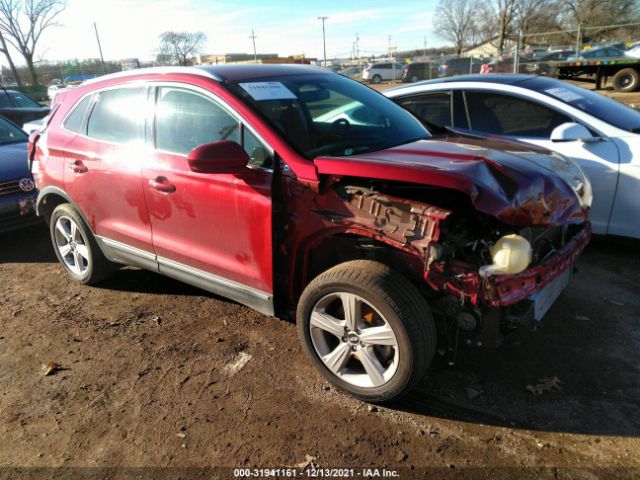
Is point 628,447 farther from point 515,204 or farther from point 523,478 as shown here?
point 515,204

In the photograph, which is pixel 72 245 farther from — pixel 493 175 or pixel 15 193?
pixel 493 175

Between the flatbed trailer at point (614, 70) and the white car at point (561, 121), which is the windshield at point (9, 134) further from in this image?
the flatbed trailer at point (614, 70)

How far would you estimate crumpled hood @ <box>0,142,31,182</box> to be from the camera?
18.9 ft

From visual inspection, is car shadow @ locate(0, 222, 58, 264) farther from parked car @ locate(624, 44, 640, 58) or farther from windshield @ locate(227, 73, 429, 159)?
parked car @ locate(624, 44, 640, 58)

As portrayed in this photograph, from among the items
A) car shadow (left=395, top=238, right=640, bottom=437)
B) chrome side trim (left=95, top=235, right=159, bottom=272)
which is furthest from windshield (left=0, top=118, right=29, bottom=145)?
car shadow (left=395, top=238, right=640, bottom=437)

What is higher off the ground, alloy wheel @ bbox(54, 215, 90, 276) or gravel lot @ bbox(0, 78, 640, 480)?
alloy wheel @ bbox(54, 215, 90, 276)

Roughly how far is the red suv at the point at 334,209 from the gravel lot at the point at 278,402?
0.35 meters

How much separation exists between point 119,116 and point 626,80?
20447 mm

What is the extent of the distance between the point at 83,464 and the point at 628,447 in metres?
2.72

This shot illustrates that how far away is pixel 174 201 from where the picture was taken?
133 inches

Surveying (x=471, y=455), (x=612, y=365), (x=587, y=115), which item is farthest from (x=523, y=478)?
(x=587, y=115)

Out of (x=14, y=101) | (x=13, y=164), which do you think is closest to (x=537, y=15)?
(x=14, y=101)

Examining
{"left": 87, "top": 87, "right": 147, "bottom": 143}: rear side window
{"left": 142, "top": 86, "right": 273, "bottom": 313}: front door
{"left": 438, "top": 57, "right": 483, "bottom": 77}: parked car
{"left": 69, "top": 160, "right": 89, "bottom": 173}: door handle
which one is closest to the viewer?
{"left": 142, "top": 86, "right": 273, "bottom": 313}: front door

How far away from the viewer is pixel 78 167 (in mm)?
4086
